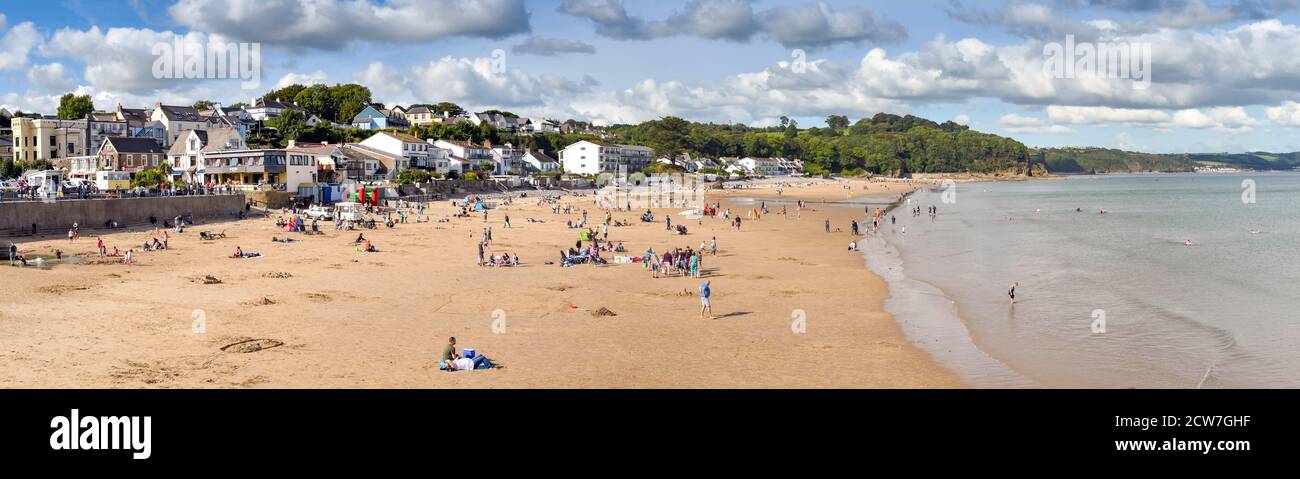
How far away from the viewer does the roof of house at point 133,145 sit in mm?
66375

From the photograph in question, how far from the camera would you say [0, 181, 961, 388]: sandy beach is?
46.4ft

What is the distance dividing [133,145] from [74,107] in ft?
113

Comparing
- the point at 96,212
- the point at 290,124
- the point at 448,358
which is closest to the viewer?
the point at 448,358

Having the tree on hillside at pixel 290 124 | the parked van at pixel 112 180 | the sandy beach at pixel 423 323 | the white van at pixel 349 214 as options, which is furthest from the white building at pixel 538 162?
the sandy beach at pixel 423 323

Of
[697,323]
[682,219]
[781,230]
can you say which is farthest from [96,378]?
[682,219]

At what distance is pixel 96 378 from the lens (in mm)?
13164

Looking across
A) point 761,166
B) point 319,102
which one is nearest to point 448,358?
point 319,102

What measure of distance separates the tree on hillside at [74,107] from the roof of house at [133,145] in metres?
29.6

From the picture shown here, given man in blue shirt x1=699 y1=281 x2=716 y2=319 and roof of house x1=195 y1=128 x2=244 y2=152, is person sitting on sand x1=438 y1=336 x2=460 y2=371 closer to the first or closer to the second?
→ man in blue shirt x1=699 y1=281 x2=716 y2=319

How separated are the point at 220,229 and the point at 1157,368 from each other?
3863 cm

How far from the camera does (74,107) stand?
94000mm

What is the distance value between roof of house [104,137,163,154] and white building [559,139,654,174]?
58.6 metres

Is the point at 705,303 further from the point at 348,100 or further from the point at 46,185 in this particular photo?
the point at 348,100
